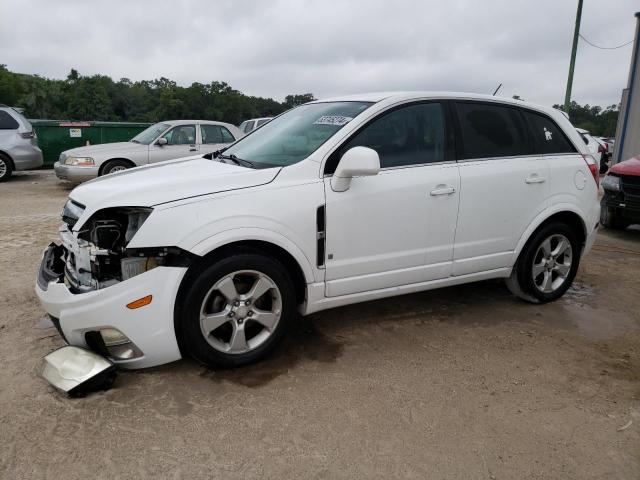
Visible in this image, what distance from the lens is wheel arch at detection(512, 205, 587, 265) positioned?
4.09 metres

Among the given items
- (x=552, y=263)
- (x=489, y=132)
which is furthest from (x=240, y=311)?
(x=552, y=263)

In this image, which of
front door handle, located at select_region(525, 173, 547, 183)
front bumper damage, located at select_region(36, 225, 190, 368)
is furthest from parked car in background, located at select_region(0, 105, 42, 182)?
front door handle, located at select_region(525, 173, 547, 183)

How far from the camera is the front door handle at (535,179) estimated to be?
13.1 feet

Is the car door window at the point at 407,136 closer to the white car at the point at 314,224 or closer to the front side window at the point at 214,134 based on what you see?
the white car at the point at 314,224

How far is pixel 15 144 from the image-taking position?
11859mm

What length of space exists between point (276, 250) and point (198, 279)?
526 millimetres

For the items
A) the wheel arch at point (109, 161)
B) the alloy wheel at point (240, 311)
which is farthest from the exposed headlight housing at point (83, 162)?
the alloy wheel at point (240, 311)

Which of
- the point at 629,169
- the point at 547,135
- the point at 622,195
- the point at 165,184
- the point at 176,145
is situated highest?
the point at 547,135

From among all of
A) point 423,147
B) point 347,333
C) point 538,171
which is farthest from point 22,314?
point 538,171

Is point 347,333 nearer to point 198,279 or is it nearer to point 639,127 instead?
point 198,279

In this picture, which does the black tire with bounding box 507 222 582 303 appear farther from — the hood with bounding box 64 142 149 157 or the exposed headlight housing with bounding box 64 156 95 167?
the exposed headlight housing with bounding box 64 156 95 167

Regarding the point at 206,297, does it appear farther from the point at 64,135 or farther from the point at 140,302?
the point at 64,135

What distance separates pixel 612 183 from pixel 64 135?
13921 mm

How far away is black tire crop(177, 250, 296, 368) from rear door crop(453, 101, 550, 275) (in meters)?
1.39
